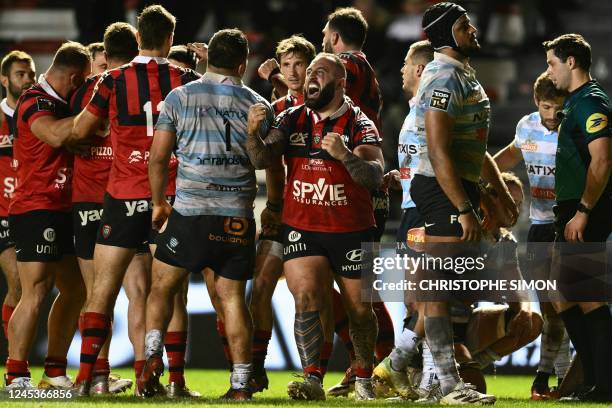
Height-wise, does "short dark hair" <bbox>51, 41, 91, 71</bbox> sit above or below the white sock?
above

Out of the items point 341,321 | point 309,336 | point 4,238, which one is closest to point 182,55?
point 4,238

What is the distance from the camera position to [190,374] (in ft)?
37.9

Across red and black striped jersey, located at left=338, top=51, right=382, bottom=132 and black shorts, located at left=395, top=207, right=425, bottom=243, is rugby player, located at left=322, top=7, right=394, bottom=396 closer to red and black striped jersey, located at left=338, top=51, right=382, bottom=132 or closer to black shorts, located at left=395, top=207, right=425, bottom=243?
red and black striped jersey, located at left=338, top=51, right=382, bottom=132

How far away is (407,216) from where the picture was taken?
352 inches

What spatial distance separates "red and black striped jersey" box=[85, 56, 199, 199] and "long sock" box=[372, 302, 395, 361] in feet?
7.03

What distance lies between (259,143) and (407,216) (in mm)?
1463

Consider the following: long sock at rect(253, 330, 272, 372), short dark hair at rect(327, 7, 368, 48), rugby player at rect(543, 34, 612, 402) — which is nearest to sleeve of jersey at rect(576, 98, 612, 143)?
rugby player at rect(543, 34, 612, 402)

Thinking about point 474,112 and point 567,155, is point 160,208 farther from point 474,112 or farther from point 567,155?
point 567,155

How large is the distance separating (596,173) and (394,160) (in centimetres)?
872

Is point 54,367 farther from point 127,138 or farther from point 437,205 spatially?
point 437,205

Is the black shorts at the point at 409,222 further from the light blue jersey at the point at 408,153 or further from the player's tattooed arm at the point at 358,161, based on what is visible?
the player's tattooed arm at the point at 358,161

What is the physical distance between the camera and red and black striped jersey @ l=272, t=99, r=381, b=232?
8234 millimetres

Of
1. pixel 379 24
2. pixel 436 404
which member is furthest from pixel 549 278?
pixel 379 24

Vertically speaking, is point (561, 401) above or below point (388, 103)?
below
